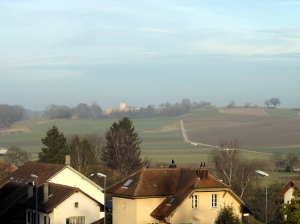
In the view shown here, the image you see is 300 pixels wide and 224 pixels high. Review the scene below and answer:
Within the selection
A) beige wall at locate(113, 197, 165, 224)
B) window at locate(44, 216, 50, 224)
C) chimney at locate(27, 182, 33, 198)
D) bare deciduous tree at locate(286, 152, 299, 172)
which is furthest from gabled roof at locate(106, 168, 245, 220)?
bare deciduous tree at locate(286, 152, 299, 172)

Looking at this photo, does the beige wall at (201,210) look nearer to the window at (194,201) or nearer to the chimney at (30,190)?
the window at (194,201)

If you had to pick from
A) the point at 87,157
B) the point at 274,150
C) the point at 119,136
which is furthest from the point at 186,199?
the point at 274,150

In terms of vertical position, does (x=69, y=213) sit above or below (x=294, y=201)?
below

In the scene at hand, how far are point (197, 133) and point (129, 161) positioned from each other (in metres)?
79.0

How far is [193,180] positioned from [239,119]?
152 metres

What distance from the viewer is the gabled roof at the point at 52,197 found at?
40.1m

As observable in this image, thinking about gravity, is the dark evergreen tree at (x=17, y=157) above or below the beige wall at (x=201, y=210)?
below

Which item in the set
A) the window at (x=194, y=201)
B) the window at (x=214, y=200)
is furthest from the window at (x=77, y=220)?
the window at (x=214, y=200)

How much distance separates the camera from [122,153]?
89.3 meters

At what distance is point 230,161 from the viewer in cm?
6938

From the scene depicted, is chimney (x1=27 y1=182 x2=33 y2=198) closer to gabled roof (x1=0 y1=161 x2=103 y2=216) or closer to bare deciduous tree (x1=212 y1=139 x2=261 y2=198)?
gabled roof (x1=0 y1=161 x2=103 y2=216)

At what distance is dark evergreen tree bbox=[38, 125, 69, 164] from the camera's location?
257 ft

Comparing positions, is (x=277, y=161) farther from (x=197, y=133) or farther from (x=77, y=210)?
(x=197, y=133)

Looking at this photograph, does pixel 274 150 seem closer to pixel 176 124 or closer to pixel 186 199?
pixel 176 124
